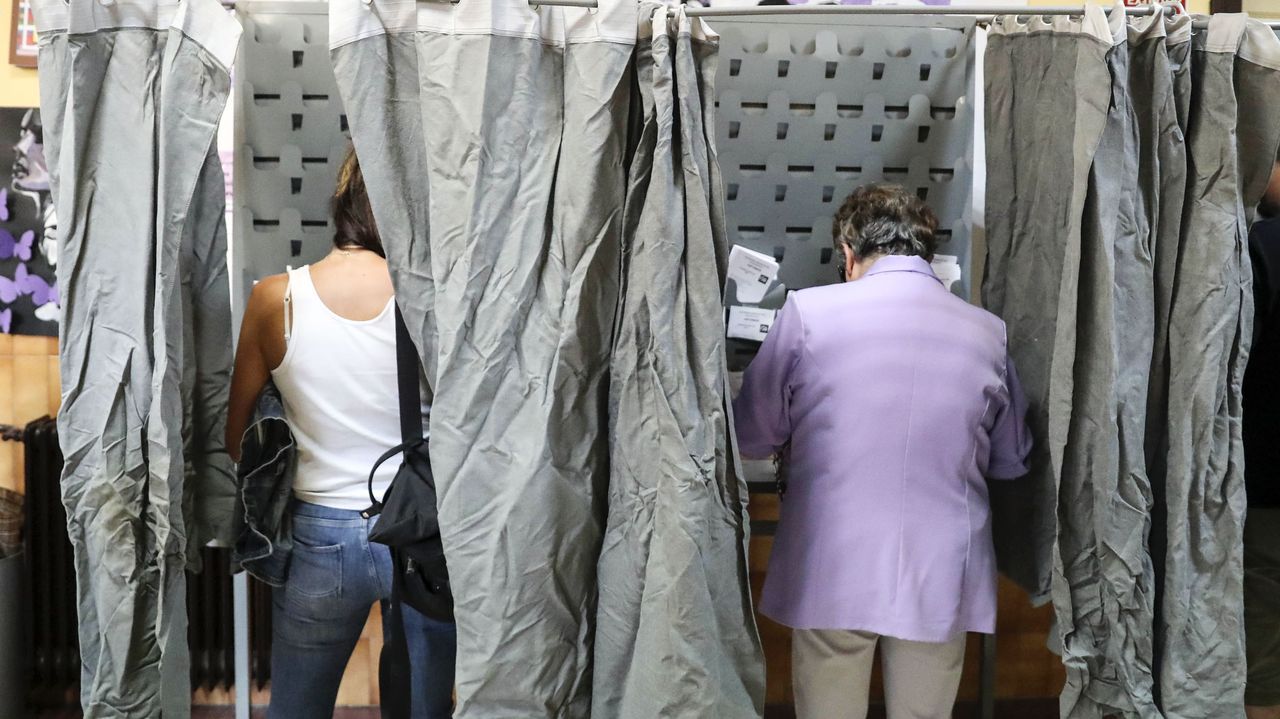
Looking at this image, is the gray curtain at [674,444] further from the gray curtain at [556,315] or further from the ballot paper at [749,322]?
the ballot paper at [749,322]

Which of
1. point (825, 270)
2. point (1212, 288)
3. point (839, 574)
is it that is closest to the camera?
point (1212, 288)

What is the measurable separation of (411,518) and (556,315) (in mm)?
344

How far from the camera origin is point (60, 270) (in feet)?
4.21

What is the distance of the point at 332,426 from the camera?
1397 millimetres

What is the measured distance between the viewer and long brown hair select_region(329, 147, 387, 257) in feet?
4.57

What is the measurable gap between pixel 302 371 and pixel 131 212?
0.31 meters

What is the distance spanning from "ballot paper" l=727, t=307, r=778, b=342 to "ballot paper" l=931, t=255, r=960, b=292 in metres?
0.35

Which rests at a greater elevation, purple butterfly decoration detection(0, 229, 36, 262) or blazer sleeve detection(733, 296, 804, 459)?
purple butterfly decoration detection(0, 229, 36, 262)

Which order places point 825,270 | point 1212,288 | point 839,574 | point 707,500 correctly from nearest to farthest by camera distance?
1. point 707,500
2. point 1212,288
3. point 839,574
4. point 825,270

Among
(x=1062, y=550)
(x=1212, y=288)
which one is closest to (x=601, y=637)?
(x=1062, y=550)

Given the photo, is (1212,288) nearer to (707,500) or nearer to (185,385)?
(707,500)

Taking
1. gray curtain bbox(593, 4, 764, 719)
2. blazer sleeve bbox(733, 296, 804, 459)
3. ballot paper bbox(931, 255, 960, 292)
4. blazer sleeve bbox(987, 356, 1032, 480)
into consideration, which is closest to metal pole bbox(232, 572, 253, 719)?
gray curtain bbox(593, 4, 764, 719)

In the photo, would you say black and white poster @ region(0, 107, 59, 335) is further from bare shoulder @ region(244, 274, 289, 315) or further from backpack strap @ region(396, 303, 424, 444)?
backpack strap @ region(396, 303, 424, 444)

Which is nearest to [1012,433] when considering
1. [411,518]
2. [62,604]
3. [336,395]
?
[411,518]
